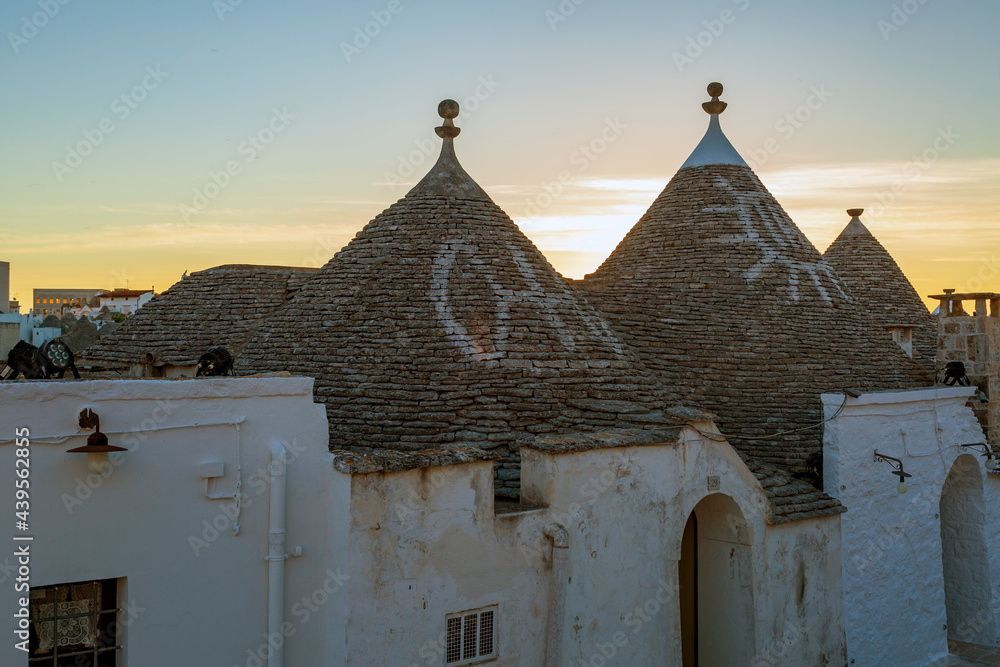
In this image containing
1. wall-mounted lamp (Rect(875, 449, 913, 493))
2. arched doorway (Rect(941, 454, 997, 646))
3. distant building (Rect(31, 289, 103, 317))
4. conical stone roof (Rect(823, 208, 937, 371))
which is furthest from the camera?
distant building (Rect(31, 289, 103, 317))

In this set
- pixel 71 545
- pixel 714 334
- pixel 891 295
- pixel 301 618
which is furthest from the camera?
pixel 891 295

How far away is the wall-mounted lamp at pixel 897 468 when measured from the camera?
11.6 m

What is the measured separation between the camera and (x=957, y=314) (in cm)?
1433

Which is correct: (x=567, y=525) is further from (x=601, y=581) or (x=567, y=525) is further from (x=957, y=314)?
(x=957, y=314)

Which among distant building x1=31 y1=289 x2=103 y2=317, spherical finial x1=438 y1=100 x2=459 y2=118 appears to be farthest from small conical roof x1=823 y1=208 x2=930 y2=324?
distant building x1=31 y1=289 x2=103 y2=317

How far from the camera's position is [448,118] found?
39.8ft

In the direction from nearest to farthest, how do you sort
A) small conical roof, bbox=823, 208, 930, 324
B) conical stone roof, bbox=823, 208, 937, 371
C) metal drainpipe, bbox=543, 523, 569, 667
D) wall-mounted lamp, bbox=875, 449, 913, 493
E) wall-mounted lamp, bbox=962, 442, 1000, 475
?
metal drainpipe, bbox=543, 523, 569, 667, wall-mounted lamp, bbox=875, 449, 913, 493, wall-mounted lamp, bbox=962, 442, 1000, 475, conical stone roof, bbox=823, 208, 937, 371, small conical roof, bbox=823, 208, 930, 324

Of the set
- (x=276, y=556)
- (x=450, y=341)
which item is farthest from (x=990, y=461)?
(x=276, y=556)

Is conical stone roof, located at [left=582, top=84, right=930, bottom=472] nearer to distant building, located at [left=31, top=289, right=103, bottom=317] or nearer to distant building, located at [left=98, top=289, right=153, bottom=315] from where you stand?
distant building, located at [left=98, top=289, right=153, bottom=315]

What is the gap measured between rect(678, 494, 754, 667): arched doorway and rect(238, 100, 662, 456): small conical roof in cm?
153

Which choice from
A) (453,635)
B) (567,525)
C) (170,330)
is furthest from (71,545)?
(170,330)

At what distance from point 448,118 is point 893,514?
8.19 metres

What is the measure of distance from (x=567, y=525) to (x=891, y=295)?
14.1 m

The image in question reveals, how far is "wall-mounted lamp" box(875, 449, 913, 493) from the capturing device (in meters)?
11.6
